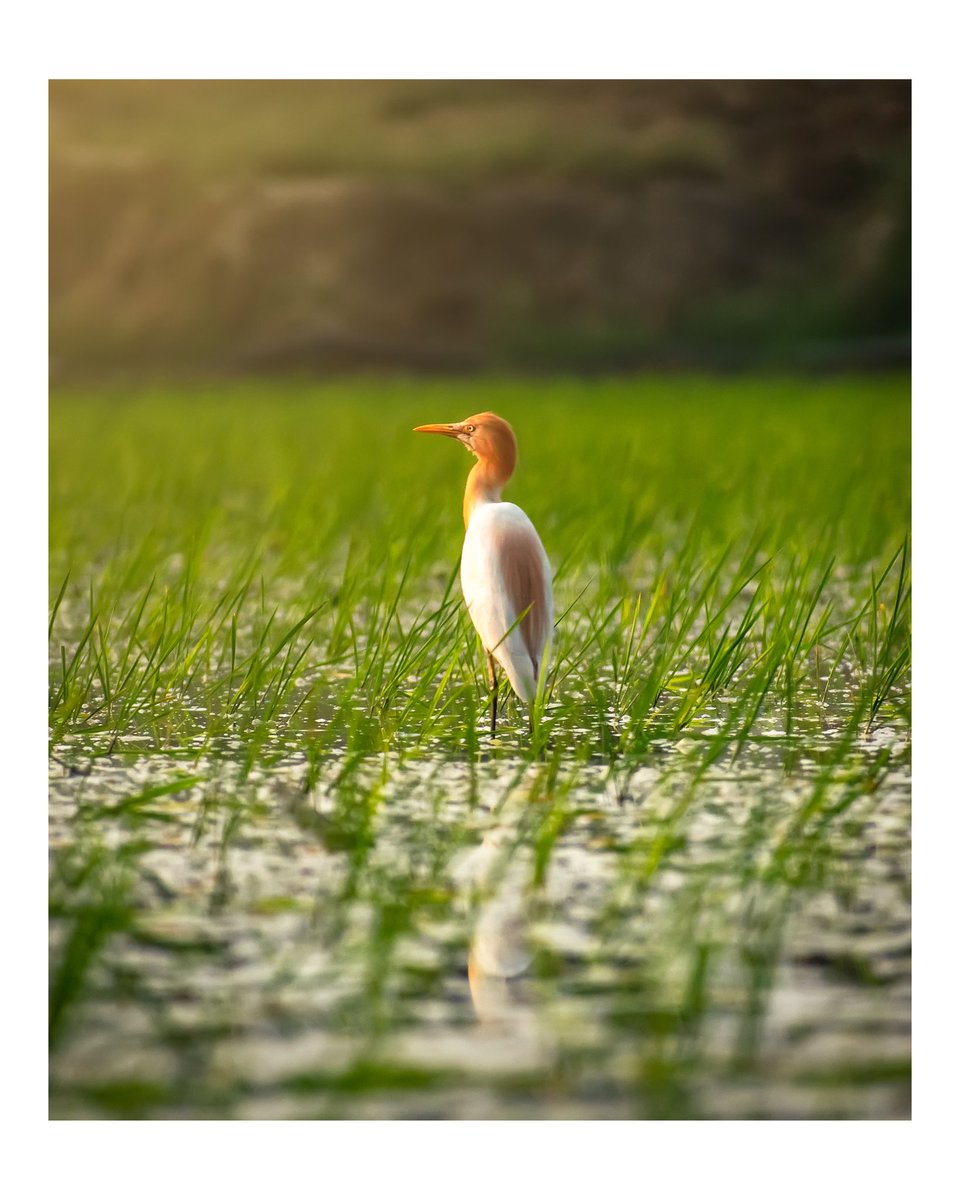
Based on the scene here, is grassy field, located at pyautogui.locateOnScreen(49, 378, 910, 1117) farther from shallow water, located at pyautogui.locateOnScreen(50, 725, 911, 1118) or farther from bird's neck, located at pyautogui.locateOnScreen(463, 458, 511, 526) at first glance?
bird's neck, located at pyautogui.locateOnScreen(463, 458, 511, 526)

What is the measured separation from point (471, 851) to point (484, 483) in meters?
0.82

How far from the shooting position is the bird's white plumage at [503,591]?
106 inches

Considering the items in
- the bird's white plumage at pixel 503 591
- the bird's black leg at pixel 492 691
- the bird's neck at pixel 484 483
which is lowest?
the bird's black leg at pixel 492 691

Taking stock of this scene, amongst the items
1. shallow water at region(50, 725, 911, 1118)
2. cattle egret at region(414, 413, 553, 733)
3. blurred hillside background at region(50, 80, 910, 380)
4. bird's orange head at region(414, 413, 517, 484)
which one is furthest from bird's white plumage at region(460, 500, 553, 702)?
blurred hillside background at region(50, 80, 910, 380)

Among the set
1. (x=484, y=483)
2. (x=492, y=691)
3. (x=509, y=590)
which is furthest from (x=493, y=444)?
(x=492, y=691)

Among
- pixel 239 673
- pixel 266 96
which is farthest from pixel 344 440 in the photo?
pixel 239 673

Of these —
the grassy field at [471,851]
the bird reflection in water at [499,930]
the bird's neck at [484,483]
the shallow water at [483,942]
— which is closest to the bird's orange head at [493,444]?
the bird's neck at [484,483]

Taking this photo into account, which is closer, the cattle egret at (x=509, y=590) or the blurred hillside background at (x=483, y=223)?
the cattle egret at (x=509, y=590)

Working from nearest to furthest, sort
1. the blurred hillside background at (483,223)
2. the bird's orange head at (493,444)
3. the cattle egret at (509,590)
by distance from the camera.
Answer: the cattle egret at (509,590)
the bird's orange head at (493,444)
the blurred hillside background at (483,223)

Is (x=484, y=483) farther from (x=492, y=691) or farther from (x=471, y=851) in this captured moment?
(x=471, y=851)

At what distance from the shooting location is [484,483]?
2844mm

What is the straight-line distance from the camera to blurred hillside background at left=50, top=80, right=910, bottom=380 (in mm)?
3555

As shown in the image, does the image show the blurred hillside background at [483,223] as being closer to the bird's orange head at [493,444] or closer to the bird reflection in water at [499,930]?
the bird's orange head at [493,444]

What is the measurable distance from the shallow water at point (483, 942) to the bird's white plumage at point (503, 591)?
0.73 ft
